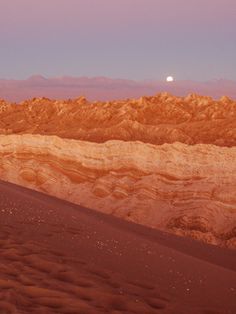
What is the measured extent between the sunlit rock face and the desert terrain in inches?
1.5

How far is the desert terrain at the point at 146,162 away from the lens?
17391mm

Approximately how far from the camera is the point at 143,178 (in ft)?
66.7

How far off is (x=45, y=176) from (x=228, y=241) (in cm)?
1066

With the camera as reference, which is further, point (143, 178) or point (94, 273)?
point (143, 178)

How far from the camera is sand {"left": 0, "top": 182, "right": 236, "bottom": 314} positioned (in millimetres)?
5133

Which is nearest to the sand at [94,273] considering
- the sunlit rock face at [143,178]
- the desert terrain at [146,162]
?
the sunlit rock face at [143,178]

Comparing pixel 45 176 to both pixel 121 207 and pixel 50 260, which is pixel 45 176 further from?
pixel 50 260

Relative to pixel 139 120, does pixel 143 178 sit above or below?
below

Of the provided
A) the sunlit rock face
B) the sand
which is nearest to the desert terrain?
the sunlit rock face

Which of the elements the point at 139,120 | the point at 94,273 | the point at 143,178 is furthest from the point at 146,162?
the point at 94,273

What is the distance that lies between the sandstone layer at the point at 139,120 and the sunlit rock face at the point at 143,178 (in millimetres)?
1978

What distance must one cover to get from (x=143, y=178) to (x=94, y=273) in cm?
1410

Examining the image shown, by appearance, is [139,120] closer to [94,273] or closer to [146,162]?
[146,162]

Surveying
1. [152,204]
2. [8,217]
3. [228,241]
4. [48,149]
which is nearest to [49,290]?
[8,217]
